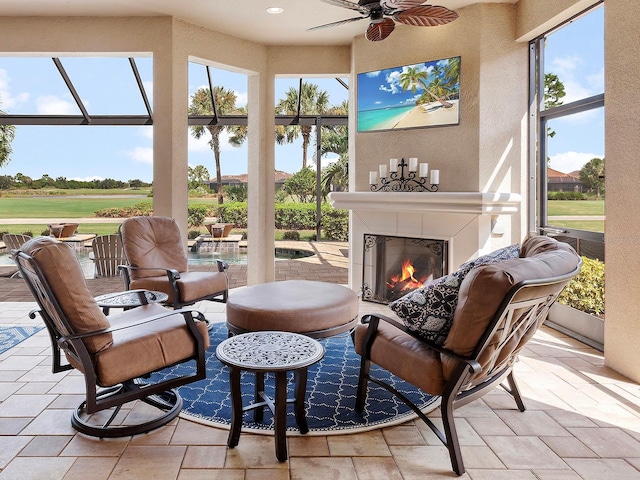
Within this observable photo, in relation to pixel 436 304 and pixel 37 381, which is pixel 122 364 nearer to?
pixel 37 381

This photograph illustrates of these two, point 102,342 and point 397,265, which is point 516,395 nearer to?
point 102,342

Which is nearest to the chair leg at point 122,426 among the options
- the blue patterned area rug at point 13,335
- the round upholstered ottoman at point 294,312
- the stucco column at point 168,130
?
the round upholstered ottoman at point 294,312

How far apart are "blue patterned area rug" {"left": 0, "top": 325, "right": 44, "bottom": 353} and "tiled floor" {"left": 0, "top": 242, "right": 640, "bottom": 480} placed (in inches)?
41.1

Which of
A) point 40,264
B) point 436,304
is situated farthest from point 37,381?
point 436,304

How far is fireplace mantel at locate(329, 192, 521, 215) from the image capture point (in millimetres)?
4250

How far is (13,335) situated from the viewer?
13.1 ft

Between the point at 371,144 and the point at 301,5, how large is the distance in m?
1.69

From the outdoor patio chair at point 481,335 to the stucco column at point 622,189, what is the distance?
1176mm

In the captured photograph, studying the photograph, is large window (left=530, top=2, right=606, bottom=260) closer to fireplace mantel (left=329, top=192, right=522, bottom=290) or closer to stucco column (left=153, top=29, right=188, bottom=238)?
fireplace mantel (left=329, top=192, right=522, bottom=290)

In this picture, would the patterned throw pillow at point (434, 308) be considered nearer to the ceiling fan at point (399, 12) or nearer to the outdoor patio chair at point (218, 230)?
the ceiling fan at point (399, 12)

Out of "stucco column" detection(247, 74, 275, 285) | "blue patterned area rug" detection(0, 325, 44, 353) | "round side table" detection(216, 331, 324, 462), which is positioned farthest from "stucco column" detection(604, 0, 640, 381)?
"blue patterned area rug" detection(0, 325, 44, 353)

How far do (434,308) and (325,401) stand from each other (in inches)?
40.5

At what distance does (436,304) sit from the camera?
214 centimetres

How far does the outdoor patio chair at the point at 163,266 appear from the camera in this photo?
12.9ft
